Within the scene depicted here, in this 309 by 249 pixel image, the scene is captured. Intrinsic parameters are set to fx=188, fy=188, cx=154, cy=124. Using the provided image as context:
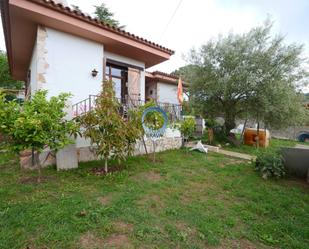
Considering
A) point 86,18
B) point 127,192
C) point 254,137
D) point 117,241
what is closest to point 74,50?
point 86,18

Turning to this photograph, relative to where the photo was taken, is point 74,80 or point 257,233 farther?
point 74,80

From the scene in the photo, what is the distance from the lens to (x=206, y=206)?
3021 millimetres

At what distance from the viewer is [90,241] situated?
6.87ft

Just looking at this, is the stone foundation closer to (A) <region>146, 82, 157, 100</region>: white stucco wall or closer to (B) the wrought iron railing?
(B) the wrought iron railing

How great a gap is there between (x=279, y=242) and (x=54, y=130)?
Result: 4004mm

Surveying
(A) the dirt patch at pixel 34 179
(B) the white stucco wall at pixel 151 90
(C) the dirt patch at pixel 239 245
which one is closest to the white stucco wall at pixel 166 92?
(B) the white stucco wall at pixel 151 90

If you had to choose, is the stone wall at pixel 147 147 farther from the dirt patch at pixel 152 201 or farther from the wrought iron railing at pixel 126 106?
the dirt patch at pixel 152 201

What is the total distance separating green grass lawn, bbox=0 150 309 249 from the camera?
218cm

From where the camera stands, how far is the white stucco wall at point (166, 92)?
11.9 m

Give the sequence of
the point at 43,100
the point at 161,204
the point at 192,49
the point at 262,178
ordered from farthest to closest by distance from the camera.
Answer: the point at 192,49 < the point at 262,178 < the point at 43,100 < the point at 161,204

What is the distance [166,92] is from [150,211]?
10010 millimetres

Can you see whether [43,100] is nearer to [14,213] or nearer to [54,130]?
[54,130]

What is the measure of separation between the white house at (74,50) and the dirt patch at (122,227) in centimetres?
376

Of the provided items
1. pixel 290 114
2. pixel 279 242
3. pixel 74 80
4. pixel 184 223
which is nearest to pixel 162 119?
pixel 74 80
